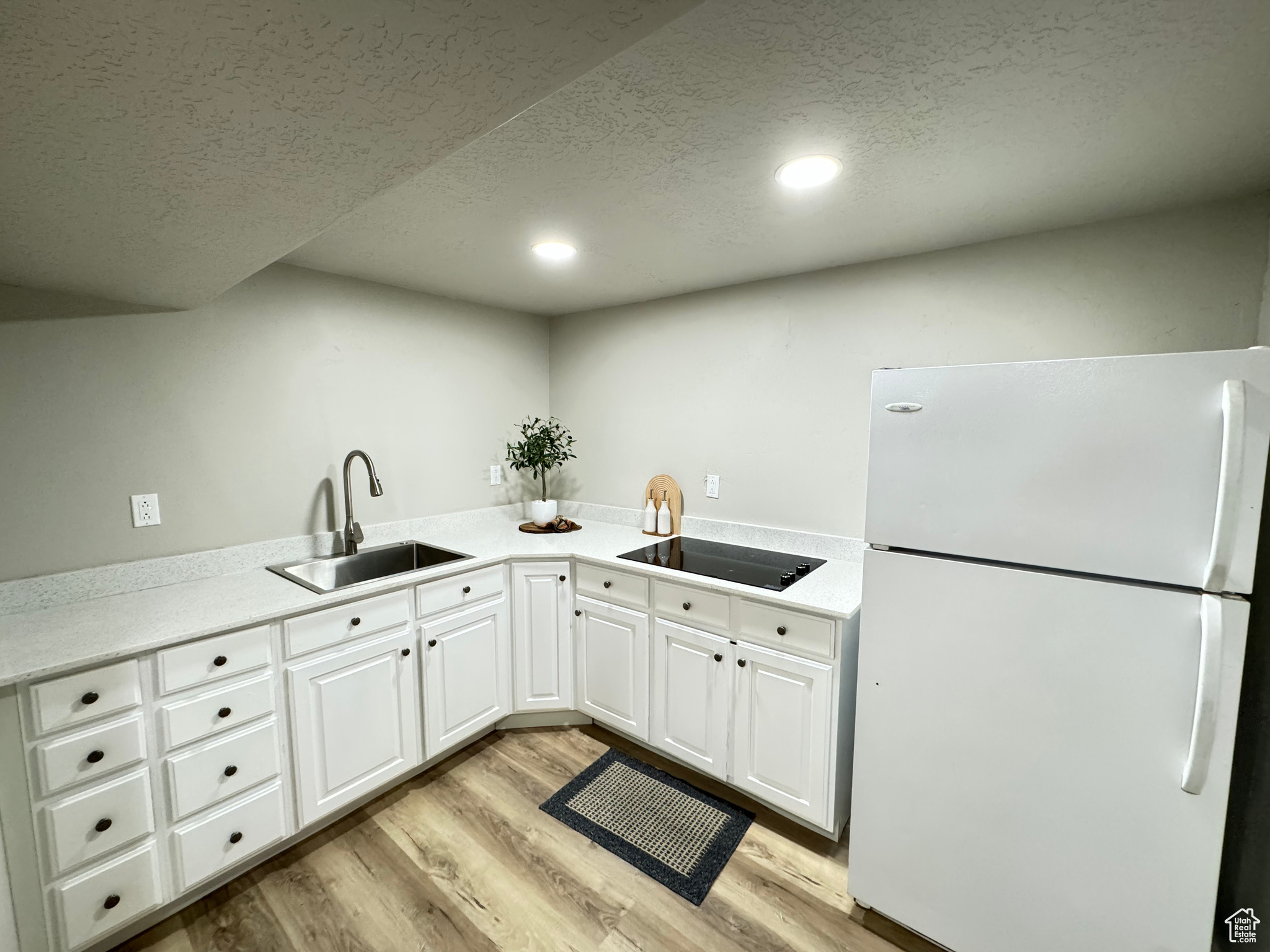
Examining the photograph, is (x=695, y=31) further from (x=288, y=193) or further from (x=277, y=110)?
(x=288, y=193)

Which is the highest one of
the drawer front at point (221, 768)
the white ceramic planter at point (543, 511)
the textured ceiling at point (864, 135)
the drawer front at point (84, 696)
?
the textured ceiling at point (864, 135)

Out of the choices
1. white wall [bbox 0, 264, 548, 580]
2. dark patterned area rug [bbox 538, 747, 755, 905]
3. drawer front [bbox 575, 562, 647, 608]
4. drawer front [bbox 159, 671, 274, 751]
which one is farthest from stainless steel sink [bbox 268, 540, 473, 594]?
dark patterned area rug [bbox 538, 747, 755, 905]

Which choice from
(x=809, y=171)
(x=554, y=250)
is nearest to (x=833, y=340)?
(x=809, y=171)

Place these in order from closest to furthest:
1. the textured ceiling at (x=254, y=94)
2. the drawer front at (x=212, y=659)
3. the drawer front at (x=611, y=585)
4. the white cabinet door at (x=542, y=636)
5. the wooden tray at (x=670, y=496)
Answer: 1. the textured ceiling at (x=254, y=94)
2. the drawer front at (x=212, y=659)
3. the drawer front at (x=611, y=585)
4. the white cabinet door at (x=542, y=636)
5. the wooden tray at (x=670, y=496)

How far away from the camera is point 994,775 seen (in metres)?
1.27

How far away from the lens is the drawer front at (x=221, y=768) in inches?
57.4

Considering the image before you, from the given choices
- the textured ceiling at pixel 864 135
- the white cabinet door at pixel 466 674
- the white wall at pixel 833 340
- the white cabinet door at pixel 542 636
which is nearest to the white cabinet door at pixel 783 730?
the white wall at pixel 833 340

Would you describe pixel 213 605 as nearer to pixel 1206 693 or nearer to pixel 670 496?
pixel 670 496

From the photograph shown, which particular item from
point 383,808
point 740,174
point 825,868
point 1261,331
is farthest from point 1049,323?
point 383,808

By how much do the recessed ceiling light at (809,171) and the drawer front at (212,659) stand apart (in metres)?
2.06

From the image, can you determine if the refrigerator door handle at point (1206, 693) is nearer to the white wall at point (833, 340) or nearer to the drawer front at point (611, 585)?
the white wall at point (833, 340)

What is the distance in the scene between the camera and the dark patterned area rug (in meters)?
1.69

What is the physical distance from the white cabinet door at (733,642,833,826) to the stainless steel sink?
129 centimetres

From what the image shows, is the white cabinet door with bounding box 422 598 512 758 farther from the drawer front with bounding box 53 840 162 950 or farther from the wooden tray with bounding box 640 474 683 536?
the wooden tray with bounding box 640 474 683 536
